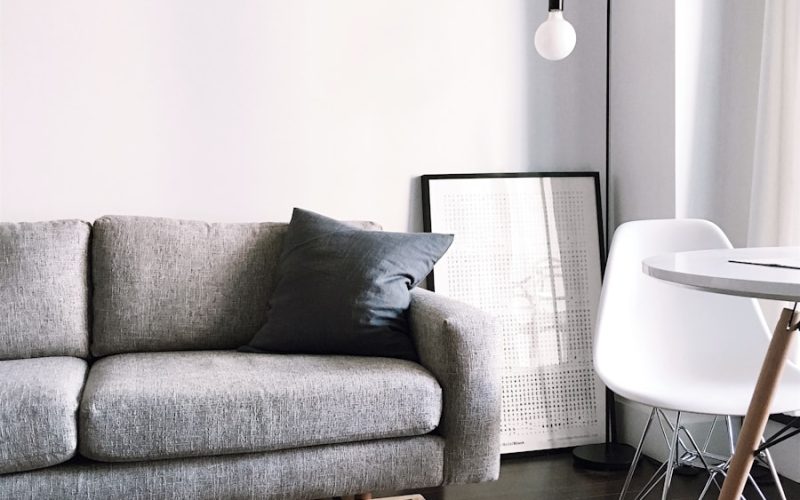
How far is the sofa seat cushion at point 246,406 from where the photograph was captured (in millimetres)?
2086

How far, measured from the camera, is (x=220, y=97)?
309 centimetres

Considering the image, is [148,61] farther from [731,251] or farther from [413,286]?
[731,251]

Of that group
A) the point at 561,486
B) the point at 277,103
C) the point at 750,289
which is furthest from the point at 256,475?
the point at 277,103

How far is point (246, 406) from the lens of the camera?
2.15 meters

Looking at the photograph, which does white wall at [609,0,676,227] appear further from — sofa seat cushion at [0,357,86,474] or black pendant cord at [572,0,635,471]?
sofa seat cushion at [0,357,86,474]

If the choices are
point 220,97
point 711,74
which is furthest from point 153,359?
point 711,74

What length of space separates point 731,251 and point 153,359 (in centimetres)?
157

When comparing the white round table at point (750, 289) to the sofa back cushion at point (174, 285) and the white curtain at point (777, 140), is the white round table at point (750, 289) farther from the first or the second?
the sofa back cushion at point (174, 285)

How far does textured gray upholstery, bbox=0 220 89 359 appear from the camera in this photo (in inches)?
102

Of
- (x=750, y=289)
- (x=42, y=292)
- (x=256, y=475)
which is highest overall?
(x=750, y=289)

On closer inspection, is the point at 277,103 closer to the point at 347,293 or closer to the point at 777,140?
the point at 347,293

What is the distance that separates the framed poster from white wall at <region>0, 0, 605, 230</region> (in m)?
0.12

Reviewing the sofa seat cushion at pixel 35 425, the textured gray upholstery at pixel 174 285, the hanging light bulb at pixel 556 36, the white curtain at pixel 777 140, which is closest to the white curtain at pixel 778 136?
the white curtain at pixel 777 140

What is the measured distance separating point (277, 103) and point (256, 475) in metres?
1.43
